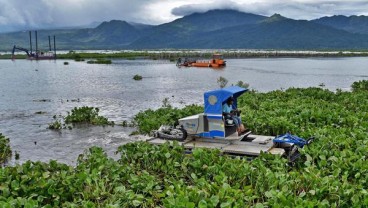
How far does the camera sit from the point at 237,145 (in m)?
15.2

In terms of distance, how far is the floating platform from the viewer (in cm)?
1431

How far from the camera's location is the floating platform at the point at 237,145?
14312mm

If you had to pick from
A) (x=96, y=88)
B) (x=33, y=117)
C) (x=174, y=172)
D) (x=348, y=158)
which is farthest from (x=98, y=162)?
(x=96, y=88)

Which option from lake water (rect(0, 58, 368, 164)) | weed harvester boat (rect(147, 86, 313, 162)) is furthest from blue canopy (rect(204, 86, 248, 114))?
lake water (rect(0, 58, 368, 164))

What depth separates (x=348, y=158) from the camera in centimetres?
1281

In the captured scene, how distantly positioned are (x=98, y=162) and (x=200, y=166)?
10.3ft

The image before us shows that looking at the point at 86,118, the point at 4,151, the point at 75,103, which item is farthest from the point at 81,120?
the point at 75,103

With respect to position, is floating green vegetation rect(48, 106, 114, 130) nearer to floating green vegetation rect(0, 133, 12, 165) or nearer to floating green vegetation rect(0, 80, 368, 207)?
floating green vegetation rect(0, 133, 12, 165)

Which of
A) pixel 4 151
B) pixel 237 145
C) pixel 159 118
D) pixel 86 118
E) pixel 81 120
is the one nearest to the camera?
pixel 237 145

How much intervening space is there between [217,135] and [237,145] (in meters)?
0.86

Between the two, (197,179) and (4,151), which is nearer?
(197,179)

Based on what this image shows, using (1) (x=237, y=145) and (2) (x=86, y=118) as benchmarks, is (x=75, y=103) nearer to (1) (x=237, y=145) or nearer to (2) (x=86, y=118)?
(2) (x=86, y=118)

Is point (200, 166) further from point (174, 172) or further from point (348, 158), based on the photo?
point (348, 158)

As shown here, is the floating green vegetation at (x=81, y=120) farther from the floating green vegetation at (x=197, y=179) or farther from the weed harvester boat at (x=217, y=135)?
the floating green vegetation at (x=197, y=179)
